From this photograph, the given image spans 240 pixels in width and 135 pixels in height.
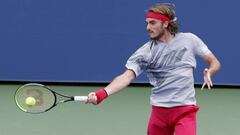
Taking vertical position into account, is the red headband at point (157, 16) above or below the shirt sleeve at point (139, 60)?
above

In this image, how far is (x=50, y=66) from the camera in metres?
8.96

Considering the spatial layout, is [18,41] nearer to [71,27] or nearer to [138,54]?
[71,27]

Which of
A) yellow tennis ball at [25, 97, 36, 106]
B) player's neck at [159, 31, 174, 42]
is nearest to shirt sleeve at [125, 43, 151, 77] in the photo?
player's neck at [159, 31, 174, 42]

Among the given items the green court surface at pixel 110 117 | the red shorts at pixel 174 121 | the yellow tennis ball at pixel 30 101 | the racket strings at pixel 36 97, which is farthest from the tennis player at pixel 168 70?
the green court surface at pixel 110 117

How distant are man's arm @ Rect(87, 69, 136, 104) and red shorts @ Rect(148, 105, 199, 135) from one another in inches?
12.5

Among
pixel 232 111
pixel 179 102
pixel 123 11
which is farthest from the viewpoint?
pixel 123 11

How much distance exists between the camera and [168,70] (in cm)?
393

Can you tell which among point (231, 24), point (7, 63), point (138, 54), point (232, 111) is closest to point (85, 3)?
point (7, 63)

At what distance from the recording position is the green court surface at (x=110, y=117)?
622 cm

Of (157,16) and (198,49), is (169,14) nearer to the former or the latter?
(157,16)

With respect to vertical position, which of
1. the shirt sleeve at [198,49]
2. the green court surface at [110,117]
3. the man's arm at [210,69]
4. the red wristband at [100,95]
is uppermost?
the shirt sleeve at [198,49]

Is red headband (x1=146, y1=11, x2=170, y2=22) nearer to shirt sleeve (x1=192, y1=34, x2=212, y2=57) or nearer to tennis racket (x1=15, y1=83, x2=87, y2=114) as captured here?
shirt sleeve (x1=192, y1=34, x2=212, y2=57)

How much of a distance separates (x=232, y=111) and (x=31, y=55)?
133 inches

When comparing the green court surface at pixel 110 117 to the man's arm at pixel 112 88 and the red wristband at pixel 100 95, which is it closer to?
the man's arm at pixel 112 88
